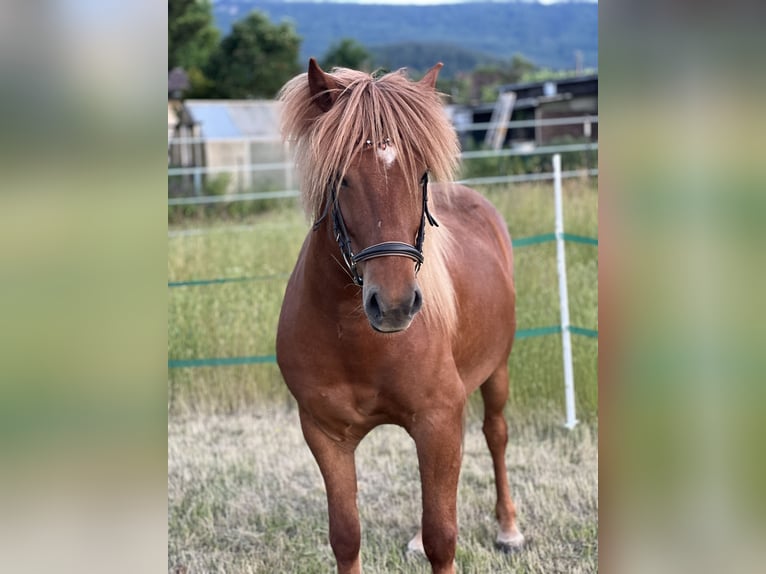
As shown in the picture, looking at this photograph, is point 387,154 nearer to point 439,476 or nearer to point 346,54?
point 439,476

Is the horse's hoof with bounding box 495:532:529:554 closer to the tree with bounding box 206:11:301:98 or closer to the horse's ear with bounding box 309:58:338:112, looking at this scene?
the horse's ear with bounding box 309:58:338:112

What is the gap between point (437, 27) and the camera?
61.4 meters

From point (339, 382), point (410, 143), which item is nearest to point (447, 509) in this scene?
point (339, 382)

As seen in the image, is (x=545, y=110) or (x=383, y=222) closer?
(x=383, y=222)

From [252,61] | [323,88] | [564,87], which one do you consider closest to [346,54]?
[252,61]

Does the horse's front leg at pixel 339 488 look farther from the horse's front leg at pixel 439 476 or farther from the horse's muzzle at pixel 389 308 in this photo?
the horse's muzzle at pixel 389 308

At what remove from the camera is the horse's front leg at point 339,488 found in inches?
103

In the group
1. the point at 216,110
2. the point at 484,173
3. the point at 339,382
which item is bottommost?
the point at 339,382

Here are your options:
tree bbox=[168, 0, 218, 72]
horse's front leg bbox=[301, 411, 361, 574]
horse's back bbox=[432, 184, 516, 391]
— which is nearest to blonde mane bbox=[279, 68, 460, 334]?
horse's back bbox=[432, 184, 516, 391]

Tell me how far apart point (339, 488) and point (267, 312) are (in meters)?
Result: 3.62

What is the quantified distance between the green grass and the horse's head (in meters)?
3.44

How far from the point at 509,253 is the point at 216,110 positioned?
2106 cm
